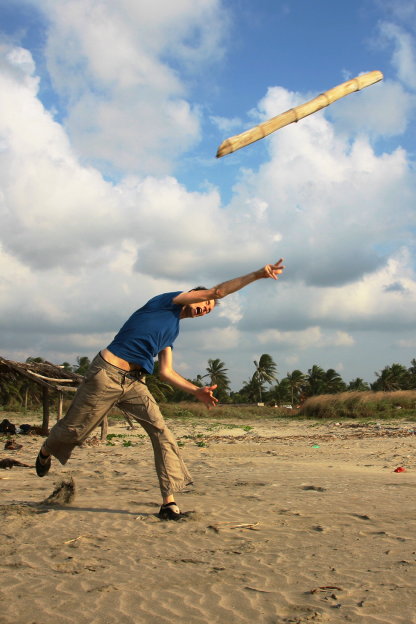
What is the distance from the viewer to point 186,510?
4934 mm

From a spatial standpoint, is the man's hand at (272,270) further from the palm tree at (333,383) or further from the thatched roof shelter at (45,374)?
the palm tree at (333,383)

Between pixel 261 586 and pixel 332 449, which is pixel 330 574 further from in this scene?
pixel 332 449

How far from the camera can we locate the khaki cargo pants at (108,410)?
14.7ft

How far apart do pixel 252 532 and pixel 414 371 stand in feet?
227

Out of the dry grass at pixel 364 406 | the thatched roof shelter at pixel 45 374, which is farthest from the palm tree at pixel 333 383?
the thatched roof shelter at pixel 45 374

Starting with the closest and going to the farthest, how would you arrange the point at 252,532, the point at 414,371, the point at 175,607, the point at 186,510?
the point at 175,607 → the point at 252,532 → the point at 186,510 → the point at 414,371

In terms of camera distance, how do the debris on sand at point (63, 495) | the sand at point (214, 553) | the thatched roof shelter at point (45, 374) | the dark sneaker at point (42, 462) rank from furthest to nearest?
1. the thatched roof shelter at point (45, 374)
2. the debris on sand at point (63, 495)
3. the dark sneaker at point (42, 462)
4. the sand at point (214, 553)

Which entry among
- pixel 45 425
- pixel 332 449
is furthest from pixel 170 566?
pixel 45 425

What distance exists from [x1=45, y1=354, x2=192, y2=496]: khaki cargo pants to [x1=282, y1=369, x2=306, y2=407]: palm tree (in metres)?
62.9

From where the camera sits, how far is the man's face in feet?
15.4

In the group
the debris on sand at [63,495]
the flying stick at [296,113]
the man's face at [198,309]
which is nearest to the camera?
the flying stick at [296,113]

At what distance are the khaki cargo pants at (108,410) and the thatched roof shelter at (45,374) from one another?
9.79 meters

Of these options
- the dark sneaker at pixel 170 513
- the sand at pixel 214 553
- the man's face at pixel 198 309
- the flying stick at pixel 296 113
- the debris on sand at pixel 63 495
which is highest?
the flying stick at pixel 296 113

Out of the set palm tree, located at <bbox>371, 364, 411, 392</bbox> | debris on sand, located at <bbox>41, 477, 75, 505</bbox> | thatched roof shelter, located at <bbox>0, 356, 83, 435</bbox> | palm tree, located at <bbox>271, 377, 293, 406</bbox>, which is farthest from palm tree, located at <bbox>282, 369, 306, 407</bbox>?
debris on sand, located at <bbox>41, 477, 75, 505</bbox>
